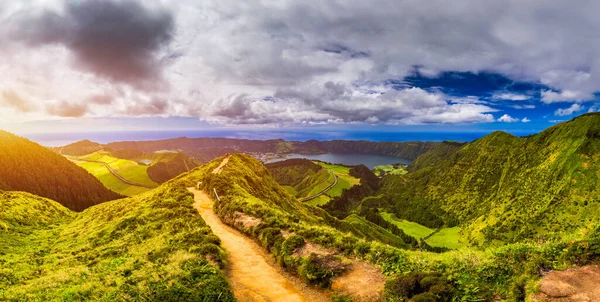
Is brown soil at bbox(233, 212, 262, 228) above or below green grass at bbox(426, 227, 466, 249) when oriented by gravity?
above

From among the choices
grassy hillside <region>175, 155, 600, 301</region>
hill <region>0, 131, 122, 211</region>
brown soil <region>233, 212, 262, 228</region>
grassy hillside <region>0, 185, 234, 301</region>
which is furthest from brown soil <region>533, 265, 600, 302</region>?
hill <region>0, 131, 122, 211</region>

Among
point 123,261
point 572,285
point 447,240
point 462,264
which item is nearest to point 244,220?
point 123,261

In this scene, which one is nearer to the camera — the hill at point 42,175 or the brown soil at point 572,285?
the brown soil at point 572,285

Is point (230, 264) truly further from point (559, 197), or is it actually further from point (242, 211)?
point (559, 197)

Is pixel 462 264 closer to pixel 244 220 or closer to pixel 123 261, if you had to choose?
pixel 244 220

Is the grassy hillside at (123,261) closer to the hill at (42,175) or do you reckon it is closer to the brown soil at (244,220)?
the brown soil at (244,220)

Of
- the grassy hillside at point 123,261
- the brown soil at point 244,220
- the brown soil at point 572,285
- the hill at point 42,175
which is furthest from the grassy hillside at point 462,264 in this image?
the hill at point 42,175

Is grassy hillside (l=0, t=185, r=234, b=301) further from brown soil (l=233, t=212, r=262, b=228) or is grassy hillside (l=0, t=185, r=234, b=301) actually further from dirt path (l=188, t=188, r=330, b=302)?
brown soil (l=233, t=212, r=262, b=228)
